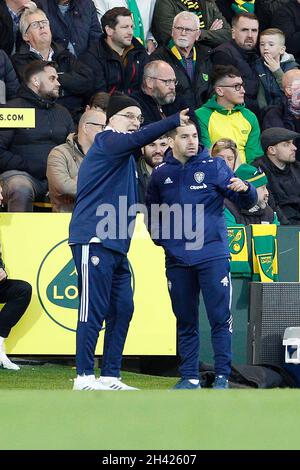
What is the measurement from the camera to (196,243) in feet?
28.8

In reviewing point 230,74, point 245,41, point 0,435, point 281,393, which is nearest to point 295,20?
point 245,41

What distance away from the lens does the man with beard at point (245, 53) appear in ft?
45.9

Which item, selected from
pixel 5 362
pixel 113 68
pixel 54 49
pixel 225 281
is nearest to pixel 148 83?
pixel 113 68

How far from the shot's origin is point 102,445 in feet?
20.0

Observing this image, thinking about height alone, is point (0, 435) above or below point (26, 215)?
below

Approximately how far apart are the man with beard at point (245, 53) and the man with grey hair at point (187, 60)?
0.70 ft

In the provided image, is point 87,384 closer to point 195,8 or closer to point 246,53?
point 246,53

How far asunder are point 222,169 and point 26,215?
108 inches

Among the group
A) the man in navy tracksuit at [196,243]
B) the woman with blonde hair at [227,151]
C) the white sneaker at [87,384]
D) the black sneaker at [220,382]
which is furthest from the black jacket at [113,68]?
the white sneaker at [87,384]

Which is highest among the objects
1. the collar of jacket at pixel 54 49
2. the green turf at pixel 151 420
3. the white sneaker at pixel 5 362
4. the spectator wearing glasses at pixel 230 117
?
the collar of jacket at pixel 54 49

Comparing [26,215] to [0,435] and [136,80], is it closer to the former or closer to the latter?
[136,80]

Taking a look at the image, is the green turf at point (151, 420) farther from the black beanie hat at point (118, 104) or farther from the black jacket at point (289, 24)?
the black jacket at point (289, 24)

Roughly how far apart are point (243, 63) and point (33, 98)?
3.07 metres

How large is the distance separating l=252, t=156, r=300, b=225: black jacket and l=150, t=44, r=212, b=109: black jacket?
110cm
